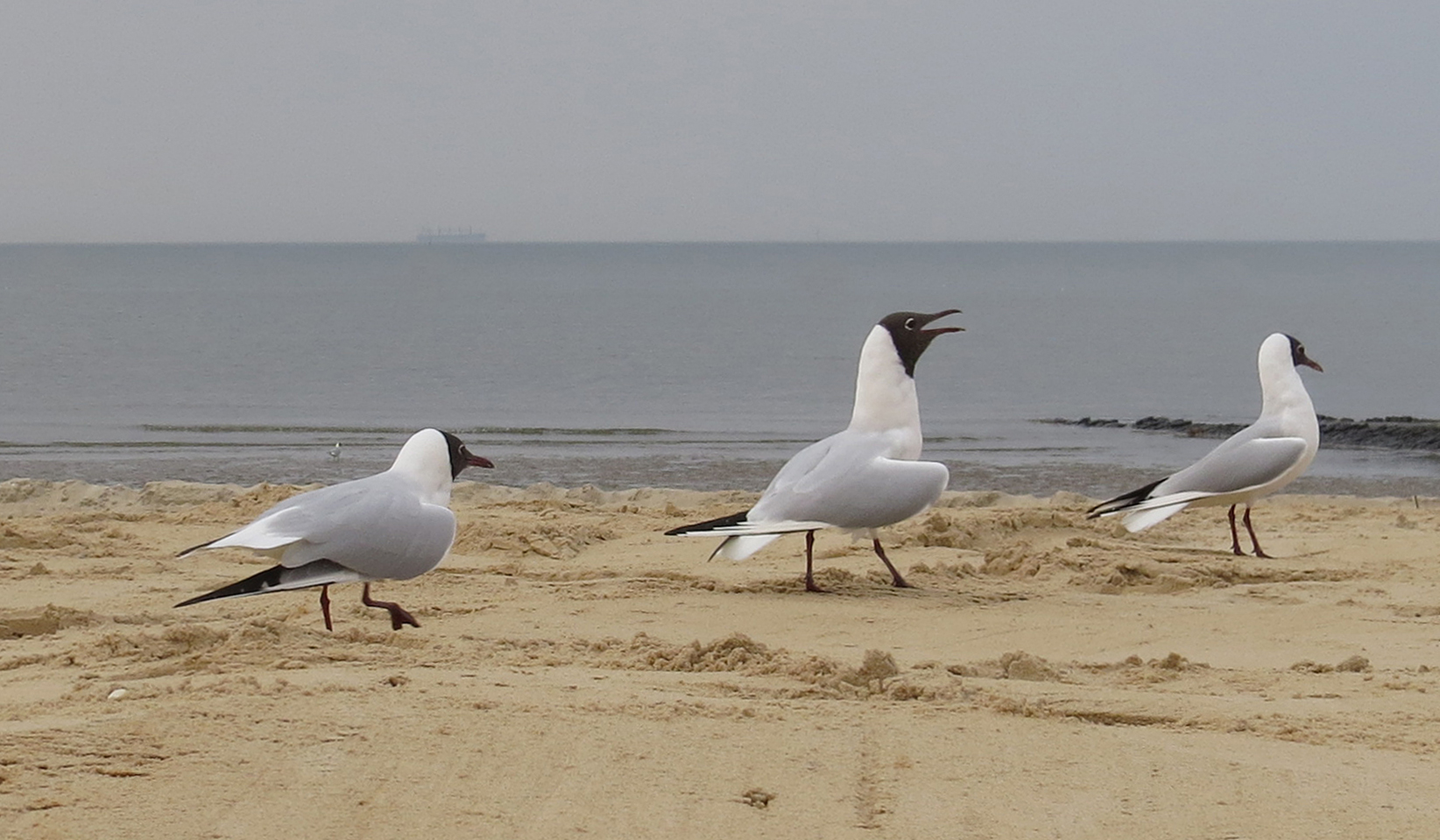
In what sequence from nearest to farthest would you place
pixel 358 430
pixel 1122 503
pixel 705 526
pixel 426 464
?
pixel 426 464 < pixel 705 526 < pixel 1122 503 < pixel 358 430

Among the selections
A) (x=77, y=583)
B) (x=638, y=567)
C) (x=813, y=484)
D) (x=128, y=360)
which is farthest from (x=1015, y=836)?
(x=128, y=360)

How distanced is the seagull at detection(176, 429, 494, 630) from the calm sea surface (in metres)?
9.10

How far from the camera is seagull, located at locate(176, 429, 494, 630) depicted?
520 cm

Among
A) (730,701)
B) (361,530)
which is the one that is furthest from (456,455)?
(730,701)

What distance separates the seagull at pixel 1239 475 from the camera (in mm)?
8648

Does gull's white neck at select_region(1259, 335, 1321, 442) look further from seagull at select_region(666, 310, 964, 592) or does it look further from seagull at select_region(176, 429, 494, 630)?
seagull at select_region(176, 429, 494, 630)

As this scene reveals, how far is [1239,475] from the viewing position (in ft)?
28.5

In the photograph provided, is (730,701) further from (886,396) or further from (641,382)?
(641,382)

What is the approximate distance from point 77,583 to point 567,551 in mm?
2545

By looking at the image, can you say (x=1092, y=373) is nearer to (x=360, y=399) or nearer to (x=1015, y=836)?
(x=360, y=399)

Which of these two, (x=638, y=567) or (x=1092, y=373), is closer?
(x=638, y=567)

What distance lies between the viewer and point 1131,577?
24.6ft

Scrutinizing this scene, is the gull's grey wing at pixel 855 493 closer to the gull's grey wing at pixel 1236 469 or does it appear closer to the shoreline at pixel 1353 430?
the gull's grey wing at pixel 1236 469

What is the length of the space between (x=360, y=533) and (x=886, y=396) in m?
2.82
